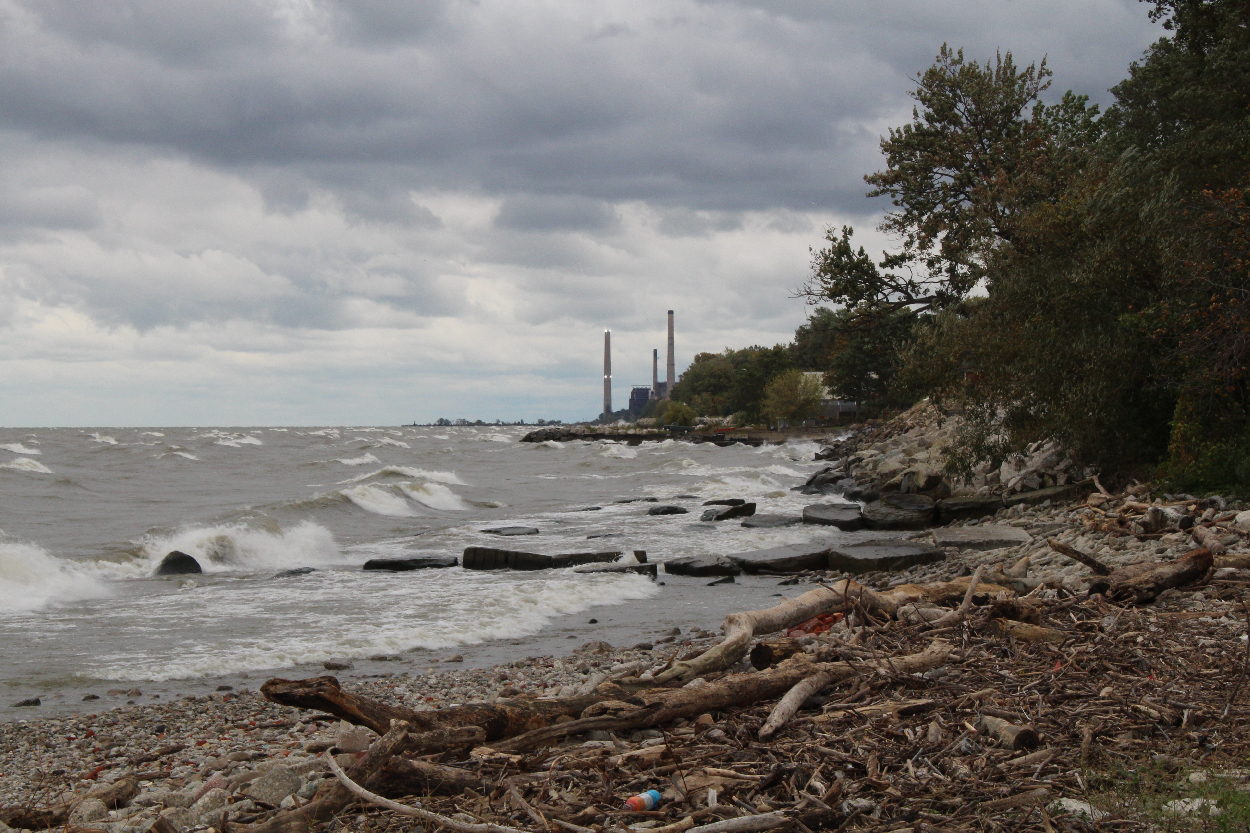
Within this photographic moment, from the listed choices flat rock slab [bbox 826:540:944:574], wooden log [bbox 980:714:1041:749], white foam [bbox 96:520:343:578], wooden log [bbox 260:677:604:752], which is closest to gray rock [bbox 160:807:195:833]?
wooden log [bbox 260:677:604:752]

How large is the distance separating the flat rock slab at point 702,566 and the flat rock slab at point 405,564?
178 inches

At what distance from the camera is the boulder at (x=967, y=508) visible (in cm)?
1927

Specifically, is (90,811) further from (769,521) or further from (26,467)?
(26,467)

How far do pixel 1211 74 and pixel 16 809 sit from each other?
91.4 ft

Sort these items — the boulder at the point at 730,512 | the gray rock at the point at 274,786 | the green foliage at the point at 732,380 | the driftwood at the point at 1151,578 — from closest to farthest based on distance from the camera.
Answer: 1. the gray rock at the point at 274,786
2. the driftwood at the point at 1151,578
3. the boulder at the point at 730,512
4. the green foliage at the point at 732,380

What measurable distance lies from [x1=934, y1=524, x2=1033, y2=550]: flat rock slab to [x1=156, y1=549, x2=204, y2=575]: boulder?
14.0 meters

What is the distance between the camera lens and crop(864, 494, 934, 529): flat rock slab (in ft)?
64.9

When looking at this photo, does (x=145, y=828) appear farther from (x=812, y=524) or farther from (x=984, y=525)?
(x=812, y=524)

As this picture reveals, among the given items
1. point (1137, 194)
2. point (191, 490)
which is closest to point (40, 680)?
point (1137, 194)

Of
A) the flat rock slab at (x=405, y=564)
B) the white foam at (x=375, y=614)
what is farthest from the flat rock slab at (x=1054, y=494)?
the flat rock slab at (x=405, y=564)

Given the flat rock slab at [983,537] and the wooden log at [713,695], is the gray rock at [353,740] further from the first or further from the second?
the flat rock slab at [983,537]

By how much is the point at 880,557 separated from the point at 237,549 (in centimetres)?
1368

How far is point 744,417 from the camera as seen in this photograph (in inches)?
4018

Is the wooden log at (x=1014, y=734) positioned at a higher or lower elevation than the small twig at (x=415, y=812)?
higher
